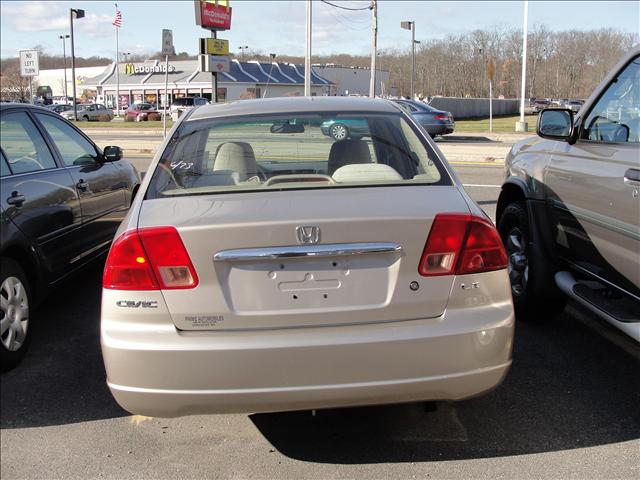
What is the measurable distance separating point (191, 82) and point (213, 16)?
41132 mm

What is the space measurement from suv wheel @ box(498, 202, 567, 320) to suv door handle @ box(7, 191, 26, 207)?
3521 millimetres

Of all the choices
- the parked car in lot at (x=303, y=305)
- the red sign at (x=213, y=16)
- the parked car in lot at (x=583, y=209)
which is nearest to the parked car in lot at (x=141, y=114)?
the red sign at (x=213, y=16)

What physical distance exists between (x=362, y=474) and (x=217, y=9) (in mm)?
37240

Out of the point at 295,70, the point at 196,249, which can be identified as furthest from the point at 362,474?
the point at 295,70

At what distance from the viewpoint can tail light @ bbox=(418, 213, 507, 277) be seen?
270 centimetres

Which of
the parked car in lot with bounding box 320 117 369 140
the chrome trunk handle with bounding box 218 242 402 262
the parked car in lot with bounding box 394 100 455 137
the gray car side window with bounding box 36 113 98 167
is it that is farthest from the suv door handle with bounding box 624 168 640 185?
the parked car in lot with bounding box 394 100 455 137

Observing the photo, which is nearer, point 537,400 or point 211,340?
point 211,340

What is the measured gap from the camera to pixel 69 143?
5.48 meters

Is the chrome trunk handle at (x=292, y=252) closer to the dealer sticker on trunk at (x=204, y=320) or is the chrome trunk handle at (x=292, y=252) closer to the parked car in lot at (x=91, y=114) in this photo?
the dealer sticker on trunk at (x=204, y=320)

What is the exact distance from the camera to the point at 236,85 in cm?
7275

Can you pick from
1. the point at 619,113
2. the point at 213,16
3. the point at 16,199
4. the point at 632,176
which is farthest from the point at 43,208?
the point at 213,16

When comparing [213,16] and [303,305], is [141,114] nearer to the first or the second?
[213,16]

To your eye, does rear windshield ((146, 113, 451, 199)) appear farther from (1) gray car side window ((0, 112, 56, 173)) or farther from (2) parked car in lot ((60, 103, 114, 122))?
(2) parked car in lot ((60, 103, 114, 122))

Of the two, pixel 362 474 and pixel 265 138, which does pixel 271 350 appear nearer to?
pixel 362 474
